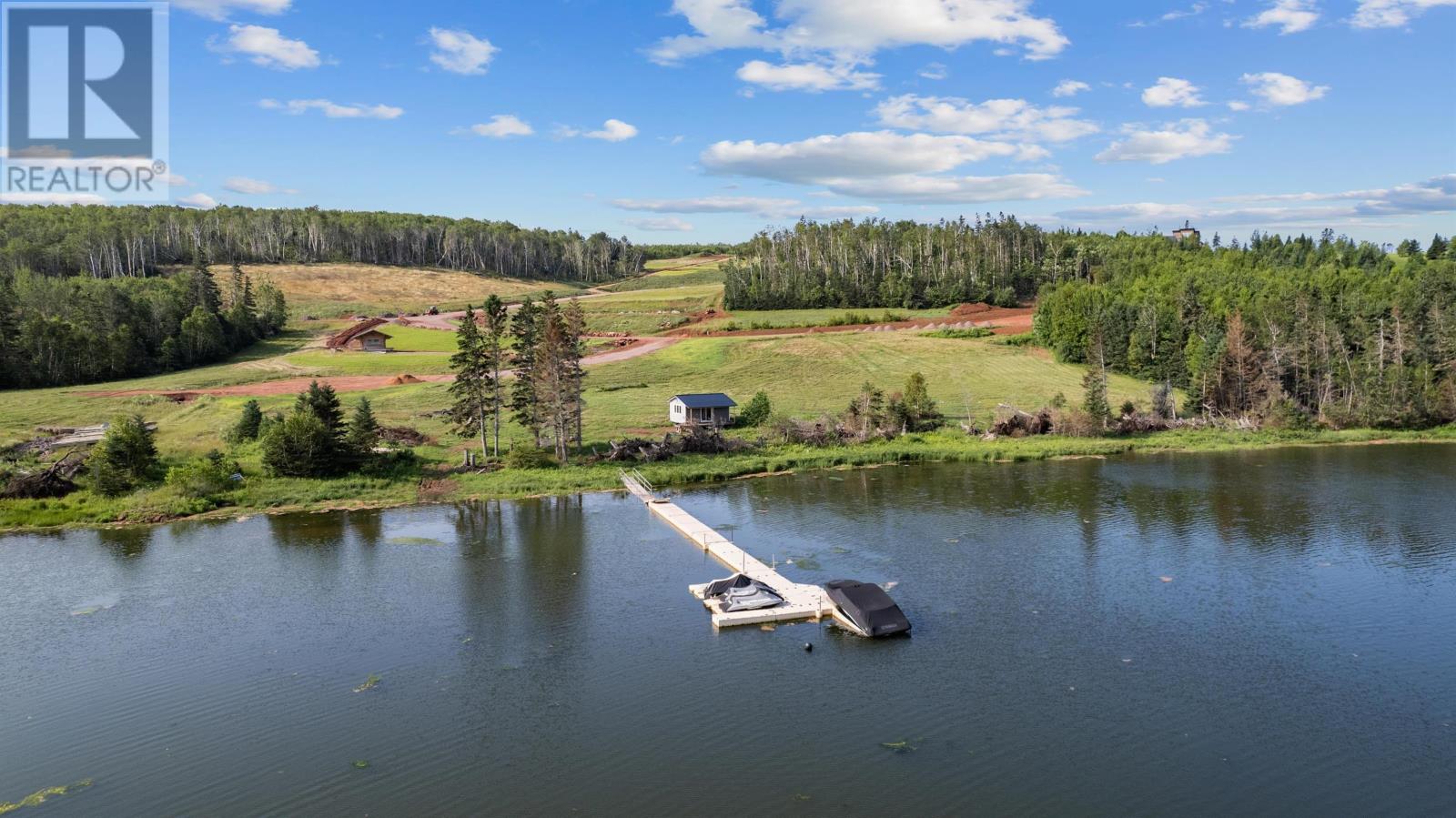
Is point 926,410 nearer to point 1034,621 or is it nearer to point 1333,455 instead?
point 1333,455

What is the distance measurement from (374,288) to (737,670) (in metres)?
146

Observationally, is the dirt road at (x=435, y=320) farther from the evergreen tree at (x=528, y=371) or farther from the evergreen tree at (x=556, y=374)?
the evergreen tree at (x=556, y=374)

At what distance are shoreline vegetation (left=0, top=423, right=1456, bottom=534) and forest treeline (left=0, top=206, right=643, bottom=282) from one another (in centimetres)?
9911

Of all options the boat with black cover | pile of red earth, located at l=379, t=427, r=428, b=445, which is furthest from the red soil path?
the boat with black cover

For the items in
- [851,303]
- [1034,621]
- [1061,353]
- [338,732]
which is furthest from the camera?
[851,303]

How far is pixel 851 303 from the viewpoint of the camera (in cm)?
12481

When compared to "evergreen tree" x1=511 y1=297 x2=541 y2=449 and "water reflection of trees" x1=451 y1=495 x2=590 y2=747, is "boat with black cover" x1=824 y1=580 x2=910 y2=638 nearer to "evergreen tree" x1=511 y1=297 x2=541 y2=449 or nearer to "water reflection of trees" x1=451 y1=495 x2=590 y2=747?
"water reflection of trees" x1=451 y1=495 x2=590 y2=747

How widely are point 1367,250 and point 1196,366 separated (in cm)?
8567

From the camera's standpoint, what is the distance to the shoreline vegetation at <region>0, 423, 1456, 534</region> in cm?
4462

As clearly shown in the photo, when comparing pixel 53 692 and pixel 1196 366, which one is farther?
pixel 1196 366

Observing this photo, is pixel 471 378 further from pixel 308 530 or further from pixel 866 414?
pixel 866 414

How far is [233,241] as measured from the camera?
166500 mm

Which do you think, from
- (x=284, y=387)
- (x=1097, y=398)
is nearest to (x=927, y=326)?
(x=1097, y=398)

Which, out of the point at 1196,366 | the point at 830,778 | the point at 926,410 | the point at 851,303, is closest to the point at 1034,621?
the point at 830,778
